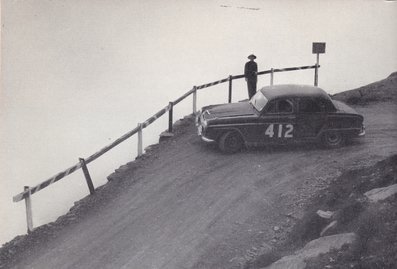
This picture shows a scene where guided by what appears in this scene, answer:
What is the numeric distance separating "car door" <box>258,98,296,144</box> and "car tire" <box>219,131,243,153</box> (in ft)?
1.82

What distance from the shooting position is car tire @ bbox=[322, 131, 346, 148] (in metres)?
12.0

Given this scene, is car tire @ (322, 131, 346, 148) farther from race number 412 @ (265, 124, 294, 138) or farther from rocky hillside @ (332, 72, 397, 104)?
rocky hillside @ (332, 72, 397, 104)

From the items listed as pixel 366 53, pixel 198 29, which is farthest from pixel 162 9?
pixel 366 53

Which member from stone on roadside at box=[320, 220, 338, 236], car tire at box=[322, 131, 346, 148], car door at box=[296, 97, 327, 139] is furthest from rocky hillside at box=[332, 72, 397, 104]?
stone on roadside at box=[320, 220, 338, 236]

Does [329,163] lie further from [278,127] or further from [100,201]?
[100,201]

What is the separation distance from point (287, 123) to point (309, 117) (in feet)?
1.86

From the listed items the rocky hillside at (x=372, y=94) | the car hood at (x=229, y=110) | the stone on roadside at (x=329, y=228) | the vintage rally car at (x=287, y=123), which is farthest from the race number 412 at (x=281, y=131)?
the rocky hillside at (x=372, y=94)

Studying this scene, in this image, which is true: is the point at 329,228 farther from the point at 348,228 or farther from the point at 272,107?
the point at 272,107

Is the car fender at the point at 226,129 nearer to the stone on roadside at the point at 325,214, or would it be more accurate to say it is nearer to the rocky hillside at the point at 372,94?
the stone on roadside at the point at 325,214

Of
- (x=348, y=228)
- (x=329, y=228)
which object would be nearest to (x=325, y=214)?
(x=329, y=228)

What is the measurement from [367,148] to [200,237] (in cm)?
500

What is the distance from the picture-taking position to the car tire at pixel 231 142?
475 inches

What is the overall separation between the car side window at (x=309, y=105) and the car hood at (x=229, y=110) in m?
1.17

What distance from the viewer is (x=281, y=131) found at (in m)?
11.9
